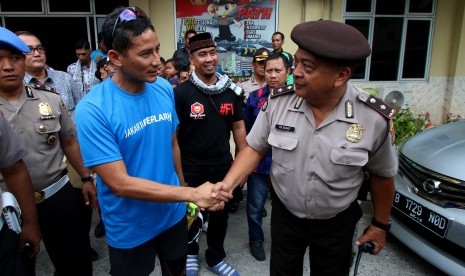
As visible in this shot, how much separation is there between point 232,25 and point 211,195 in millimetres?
5573

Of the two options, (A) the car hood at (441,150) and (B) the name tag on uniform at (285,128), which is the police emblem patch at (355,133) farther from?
(A) the car hood at (441,150)

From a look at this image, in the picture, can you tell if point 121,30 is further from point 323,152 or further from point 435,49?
point 435,49

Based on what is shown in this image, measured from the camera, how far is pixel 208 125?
2824 millimetres

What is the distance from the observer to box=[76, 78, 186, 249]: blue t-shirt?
1.67 meters

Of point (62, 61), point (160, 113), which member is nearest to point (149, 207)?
point (160, 113)

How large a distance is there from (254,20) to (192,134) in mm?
4824

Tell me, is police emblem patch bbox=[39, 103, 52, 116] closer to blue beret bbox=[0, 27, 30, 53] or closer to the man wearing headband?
blue beret bbox=[0, 27, 30, 53]

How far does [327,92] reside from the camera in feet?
5.79

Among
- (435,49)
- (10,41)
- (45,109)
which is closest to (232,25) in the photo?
(435,49)

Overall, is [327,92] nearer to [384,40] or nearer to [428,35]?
[384,40]

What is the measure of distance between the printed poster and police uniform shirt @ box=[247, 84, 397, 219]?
521 cm

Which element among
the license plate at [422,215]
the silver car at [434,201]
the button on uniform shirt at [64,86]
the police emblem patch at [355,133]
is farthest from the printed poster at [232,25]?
the police emblem patch at [355,133]

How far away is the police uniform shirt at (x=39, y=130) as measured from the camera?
211cm

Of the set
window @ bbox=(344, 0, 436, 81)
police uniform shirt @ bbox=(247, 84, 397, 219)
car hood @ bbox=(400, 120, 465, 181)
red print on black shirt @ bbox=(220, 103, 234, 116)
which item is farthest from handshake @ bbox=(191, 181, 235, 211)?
window @ bbox=(344, 0, 436, 81)
